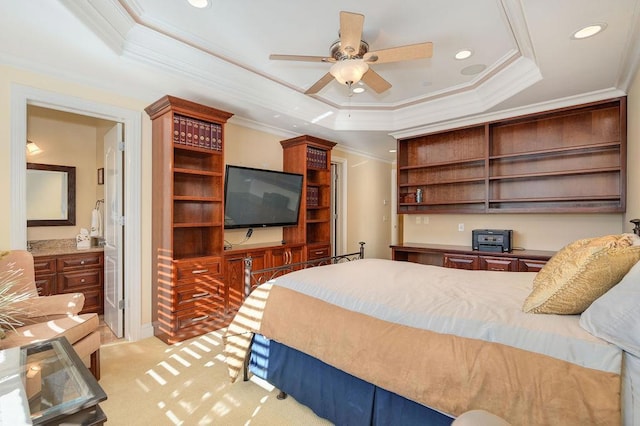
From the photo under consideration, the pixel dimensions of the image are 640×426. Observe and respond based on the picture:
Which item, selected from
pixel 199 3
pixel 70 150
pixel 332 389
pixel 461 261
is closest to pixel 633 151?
pixel 461 261

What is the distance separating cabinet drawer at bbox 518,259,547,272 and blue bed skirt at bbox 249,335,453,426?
282 cm

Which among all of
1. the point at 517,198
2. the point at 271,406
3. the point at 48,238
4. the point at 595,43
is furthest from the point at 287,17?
the point at 48,238

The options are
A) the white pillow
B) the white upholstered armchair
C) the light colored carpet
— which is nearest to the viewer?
the white pillow

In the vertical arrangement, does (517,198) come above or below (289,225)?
above

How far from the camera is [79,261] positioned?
12.2 feet

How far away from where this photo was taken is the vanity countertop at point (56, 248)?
366 cm

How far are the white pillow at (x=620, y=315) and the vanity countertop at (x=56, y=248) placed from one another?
4657mm

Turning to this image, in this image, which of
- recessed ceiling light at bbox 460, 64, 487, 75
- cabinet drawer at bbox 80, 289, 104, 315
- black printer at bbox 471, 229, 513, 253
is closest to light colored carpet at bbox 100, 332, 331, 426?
cabinet drawer at bbox 80, 289, 104, 315

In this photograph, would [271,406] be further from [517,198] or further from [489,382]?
[517,198]

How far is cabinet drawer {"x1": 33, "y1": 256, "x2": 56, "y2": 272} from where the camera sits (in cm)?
345

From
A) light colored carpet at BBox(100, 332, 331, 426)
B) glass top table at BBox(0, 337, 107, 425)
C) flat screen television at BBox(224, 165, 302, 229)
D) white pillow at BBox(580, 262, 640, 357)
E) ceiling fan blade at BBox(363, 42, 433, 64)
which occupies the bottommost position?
light colored carpet at BBox(100, 332, 331, 426)

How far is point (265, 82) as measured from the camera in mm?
3488

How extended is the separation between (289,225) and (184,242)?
4.66 feet

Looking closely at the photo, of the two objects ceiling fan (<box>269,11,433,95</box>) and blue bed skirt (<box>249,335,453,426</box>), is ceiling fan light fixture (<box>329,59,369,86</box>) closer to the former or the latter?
ceiling fan (<box>269,11,433,95</box>)
